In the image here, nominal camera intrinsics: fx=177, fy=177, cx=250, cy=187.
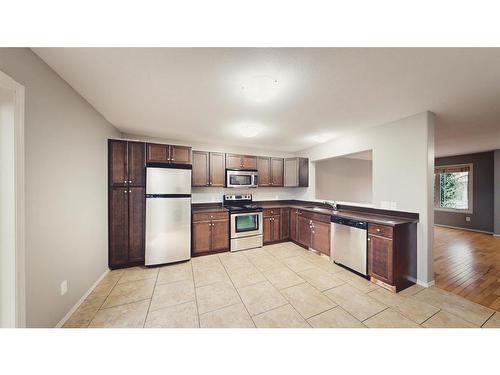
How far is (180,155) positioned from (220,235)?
69.6 inches

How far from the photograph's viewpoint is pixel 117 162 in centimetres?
289

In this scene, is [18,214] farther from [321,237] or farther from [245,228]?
[321,237]

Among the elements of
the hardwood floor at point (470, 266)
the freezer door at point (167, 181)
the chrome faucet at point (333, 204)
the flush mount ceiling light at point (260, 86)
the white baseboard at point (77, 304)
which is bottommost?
the hardwood floor at point (470, 266)

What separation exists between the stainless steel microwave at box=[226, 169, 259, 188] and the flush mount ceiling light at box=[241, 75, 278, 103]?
2.29 meters

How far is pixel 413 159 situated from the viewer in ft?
8.36

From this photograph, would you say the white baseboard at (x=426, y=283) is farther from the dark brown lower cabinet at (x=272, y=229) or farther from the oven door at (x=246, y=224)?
the oven door at (x=246, y=224)

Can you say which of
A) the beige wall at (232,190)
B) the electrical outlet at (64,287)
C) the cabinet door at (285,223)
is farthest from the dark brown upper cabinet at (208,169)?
the electrical outlet at (64,287)

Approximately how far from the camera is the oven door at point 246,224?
3752 millimetres

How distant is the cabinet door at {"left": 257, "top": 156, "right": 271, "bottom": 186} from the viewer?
4.46 meters

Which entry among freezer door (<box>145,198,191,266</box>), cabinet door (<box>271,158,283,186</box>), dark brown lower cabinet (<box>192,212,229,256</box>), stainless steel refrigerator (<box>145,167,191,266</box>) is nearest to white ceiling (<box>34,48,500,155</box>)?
stainless steel refrigerator (<box>145,167,191,266</box>)

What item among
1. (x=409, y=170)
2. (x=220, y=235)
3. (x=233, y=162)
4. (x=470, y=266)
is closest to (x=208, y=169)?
(x=233, y=162)

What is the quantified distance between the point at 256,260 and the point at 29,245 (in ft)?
9.20

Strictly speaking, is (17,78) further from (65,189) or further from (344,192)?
(344,192)

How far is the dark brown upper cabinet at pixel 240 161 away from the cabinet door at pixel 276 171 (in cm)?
54
